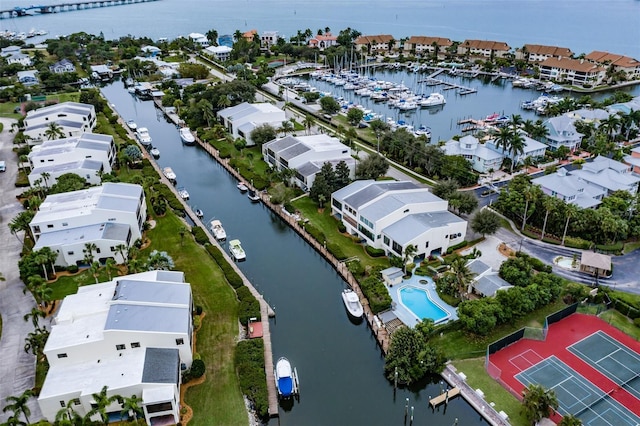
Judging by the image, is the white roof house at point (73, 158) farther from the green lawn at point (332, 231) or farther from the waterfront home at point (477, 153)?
the waterfront home at point (477, 153)

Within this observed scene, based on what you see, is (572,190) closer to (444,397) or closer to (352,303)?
(352,303)

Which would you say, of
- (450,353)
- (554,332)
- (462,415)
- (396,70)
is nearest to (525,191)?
(554,332)

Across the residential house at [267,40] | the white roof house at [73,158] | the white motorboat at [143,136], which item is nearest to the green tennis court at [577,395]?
the white roof house at [73,158]

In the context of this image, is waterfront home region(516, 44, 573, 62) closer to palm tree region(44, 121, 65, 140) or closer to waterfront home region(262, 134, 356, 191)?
waterfront home region(262, 134, 356, 191)

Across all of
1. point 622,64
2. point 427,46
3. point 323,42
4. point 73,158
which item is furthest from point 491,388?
point 323,42

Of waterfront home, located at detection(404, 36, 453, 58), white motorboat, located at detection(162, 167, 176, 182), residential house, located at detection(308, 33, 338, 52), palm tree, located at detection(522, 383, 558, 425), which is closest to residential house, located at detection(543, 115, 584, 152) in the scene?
palm tree, located at detection(522, 383, 558, 425)

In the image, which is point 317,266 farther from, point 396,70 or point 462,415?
point 396,70
